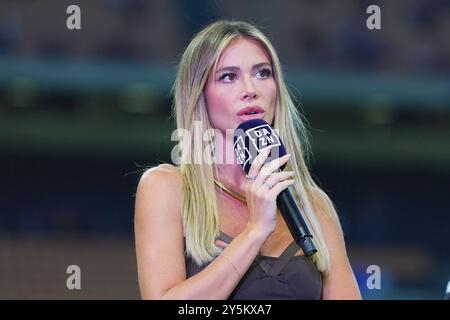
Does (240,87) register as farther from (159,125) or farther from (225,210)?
(159,125)

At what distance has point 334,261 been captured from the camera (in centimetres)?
154

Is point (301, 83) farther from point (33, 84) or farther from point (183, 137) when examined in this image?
point (183, 137)

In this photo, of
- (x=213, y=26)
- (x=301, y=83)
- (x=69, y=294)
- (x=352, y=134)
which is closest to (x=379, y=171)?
(x=352, y=134)

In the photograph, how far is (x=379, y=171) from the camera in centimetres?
310

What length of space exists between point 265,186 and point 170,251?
243 mm

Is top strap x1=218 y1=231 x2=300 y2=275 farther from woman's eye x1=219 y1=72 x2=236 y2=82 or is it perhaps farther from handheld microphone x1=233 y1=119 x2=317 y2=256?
woman's eye x1=219 y1=72 x2=236 y2=82

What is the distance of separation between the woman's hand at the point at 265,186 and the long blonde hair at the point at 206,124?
0.17 m

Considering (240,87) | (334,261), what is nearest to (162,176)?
(240,87)

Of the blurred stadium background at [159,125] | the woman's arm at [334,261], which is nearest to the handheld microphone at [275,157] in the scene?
the woman's arm at [334,261]

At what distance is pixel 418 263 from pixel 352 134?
1.85 ft

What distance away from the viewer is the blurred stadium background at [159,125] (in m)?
2.59

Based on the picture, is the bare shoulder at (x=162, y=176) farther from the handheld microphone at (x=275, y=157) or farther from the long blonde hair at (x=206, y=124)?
the handheld microphone at (x=275, y=157)

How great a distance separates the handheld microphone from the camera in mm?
1294

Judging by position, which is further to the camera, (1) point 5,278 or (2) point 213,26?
(1) point 5,278
